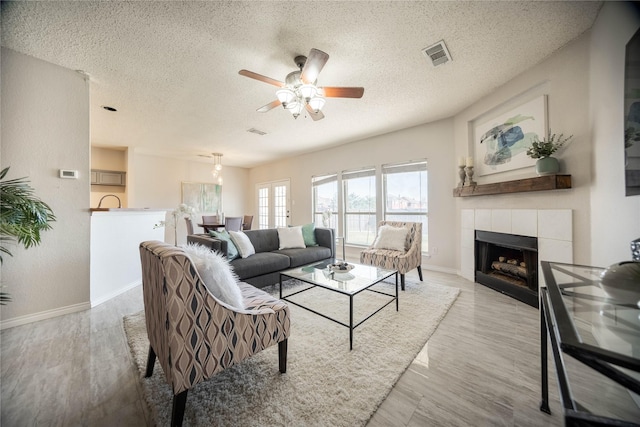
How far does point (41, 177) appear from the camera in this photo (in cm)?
227

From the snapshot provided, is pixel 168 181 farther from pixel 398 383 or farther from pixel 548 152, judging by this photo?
pixel 548 152

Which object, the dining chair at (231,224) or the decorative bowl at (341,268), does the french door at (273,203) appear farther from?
the decorative bowl at (341,268)

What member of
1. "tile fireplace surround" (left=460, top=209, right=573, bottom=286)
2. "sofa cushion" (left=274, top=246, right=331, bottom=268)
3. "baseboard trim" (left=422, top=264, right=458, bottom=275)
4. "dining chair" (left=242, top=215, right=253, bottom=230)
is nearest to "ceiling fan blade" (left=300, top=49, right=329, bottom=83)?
"sofa cushion" (left=274, top=246, right=331, bottom=268)

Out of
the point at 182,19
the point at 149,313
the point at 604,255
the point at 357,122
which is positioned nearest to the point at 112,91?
the point at 182,19

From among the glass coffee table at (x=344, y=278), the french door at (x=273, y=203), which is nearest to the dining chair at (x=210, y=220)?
the french door at (x=273, y=203)

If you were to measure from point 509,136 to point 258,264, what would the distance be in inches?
139

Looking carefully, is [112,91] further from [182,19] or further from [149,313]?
[149,313]

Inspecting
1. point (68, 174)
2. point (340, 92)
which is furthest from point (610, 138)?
point (68, 174)

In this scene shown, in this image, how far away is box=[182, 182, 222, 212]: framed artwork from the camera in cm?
664

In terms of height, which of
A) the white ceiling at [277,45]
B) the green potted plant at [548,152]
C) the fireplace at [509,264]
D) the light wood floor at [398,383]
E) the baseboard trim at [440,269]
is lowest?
the light wood floor at [398,383]

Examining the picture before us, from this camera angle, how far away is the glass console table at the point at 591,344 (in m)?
0.58

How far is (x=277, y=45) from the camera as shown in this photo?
209cm

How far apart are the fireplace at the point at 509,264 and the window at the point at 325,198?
118 inches

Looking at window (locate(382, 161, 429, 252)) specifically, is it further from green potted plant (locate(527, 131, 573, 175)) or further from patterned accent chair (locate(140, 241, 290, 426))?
patterned accent chair (locate(140, 241, 290, 426))
